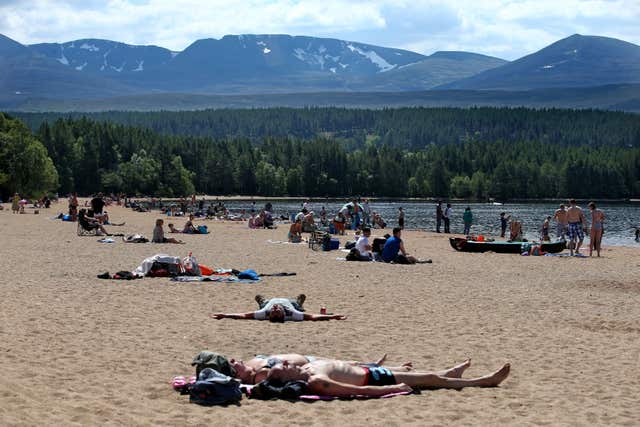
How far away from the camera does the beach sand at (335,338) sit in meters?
8.73

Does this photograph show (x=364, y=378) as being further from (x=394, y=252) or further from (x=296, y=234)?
(x=296, y=234)

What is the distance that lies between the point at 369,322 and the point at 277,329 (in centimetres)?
167

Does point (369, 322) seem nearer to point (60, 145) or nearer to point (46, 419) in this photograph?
point (46, 419)

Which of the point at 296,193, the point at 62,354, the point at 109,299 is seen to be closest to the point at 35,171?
the point at 109,299

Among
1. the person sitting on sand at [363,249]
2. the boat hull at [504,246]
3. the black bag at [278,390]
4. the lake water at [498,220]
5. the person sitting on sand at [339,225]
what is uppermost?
the black bag at [278,390]

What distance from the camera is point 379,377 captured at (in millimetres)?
9703

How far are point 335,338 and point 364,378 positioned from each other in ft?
10.5

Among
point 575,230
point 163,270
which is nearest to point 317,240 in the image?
point 575,230

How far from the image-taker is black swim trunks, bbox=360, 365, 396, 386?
31.8 feet

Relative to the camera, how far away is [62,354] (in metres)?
10.8

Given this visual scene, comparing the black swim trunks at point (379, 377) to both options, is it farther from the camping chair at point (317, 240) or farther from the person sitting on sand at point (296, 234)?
the person sitting on sand at point (296, 234)

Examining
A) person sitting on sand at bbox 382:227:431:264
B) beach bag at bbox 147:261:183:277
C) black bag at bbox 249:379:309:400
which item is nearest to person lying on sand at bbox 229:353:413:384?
black bag at bbox 249:379:309:400

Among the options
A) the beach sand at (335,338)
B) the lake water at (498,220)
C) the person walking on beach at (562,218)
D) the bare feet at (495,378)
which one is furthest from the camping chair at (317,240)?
the lake water at (498,220)

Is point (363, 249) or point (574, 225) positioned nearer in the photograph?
point (363, 249)
